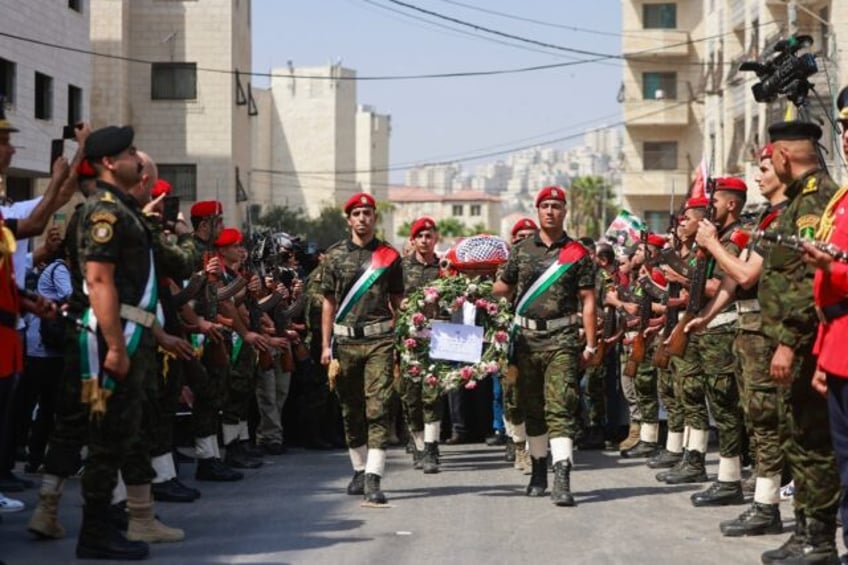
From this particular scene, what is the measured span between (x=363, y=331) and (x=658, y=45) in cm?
5797

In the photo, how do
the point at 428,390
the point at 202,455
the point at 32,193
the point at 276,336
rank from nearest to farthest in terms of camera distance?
1. the point at 202,455
2. the point at 428,390
3. the point at 276,336
4. the point at 32,193

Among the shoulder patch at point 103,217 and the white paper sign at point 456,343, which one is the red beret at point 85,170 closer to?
the shoulder patch at point 103,217

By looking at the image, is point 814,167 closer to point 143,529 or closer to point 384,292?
point 384,292

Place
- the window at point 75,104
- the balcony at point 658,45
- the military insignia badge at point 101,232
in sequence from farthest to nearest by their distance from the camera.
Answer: the balcony at point 658,45 < the window at point 75,104 < the military insignia badge at point 101,232

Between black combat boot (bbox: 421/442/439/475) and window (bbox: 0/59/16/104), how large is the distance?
20999 mm

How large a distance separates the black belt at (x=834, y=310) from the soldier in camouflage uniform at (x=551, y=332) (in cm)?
395

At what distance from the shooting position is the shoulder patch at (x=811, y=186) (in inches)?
327

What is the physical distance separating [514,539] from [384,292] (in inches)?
109

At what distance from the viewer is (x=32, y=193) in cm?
3575

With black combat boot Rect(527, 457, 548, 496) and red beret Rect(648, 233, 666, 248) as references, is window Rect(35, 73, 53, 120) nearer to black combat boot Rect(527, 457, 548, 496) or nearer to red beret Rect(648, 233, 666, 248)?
red beret Rect(648, 233, 666, 248)

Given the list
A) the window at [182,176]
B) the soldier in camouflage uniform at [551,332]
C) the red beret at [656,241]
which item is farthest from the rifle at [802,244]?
the window at [182,176]

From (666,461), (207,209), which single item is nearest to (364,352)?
(207,209)

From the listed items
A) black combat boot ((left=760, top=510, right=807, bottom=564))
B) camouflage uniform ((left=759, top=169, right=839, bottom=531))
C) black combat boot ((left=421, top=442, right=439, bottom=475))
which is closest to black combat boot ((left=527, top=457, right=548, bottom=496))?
black combat boot ((left=421, top=442, right=439, bottom=475))

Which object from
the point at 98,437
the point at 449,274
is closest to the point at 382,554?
the point at 98,437
